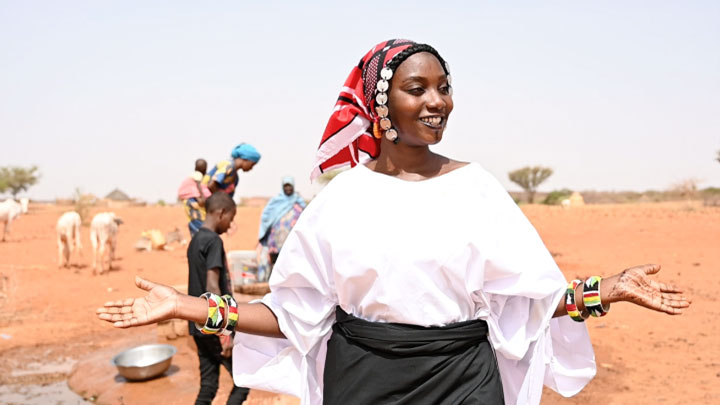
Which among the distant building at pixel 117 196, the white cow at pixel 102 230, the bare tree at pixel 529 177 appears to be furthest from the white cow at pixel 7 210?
the bare tree at pixel 529 177

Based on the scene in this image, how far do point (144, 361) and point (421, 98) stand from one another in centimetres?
526

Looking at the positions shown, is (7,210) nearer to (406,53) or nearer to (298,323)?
(298,323)

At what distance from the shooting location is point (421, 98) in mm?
2146

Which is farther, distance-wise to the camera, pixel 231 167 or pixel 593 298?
pixel 231 167

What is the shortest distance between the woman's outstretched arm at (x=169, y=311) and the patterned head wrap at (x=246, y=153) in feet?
17.2

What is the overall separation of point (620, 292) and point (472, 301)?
508 millimetres

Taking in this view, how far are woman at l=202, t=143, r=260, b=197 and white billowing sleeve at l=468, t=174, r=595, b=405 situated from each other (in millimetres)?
5515

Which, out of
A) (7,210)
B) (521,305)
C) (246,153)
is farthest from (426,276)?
(7,210)

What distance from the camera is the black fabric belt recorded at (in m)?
1.98

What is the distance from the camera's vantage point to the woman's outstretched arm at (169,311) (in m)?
2.06

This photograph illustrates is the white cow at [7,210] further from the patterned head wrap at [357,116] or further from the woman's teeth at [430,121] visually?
the woman's teeth at [430,121]

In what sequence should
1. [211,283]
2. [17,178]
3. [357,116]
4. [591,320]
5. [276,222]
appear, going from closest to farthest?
[357,116], [211,283], [591,320], [276,222], [17,178]

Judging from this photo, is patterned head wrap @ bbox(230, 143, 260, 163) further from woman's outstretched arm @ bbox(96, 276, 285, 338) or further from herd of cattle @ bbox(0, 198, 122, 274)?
herd of cattle @ bbox(0, 198, 122, 274)

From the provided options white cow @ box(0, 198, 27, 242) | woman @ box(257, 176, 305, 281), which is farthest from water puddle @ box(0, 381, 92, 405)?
white cow @ box(0, 198, 27, 242)
